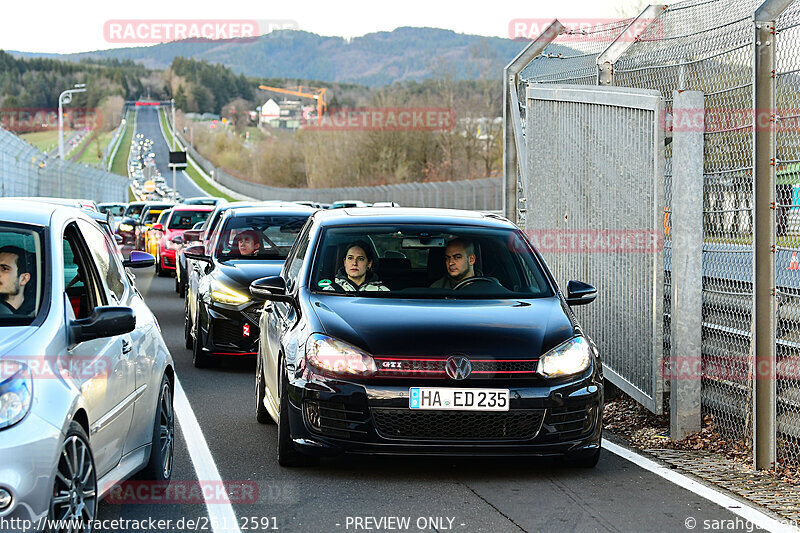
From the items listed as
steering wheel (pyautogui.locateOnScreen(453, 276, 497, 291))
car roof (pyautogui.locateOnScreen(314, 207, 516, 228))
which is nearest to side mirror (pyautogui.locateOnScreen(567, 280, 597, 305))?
steering wheel (pyautogui.locateOnScreen(453, 276, 497, 291))

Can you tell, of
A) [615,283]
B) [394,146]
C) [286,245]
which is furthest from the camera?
[394,146]

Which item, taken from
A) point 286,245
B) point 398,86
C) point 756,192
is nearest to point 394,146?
point 398,86

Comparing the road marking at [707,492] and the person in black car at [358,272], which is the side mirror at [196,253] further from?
the road marking at [707,492]

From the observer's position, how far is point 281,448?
7.49m

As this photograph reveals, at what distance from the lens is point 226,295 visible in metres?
12.5

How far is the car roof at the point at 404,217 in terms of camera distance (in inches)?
344

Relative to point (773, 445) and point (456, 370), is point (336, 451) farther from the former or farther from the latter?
point (773, 445)

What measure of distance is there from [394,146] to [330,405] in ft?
309

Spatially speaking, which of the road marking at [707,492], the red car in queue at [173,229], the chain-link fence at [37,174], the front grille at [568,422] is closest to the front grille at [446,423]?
the front grille at [568,422]

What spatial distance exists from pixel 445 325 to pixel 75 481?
268cm

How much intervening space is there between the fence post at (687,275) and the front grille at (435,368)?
74.6 inches

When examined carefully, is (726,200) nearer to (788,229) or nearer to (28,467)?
(788,229)

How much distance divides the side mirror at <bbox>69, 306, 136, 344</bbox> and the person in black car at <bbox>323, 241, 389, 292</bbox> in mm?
2643

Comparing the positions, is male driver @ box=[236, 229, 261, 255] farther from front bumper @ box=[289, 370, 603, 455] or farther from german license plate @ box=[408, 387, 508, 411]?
german license plate @ box=[408, 387, 508, 411]
